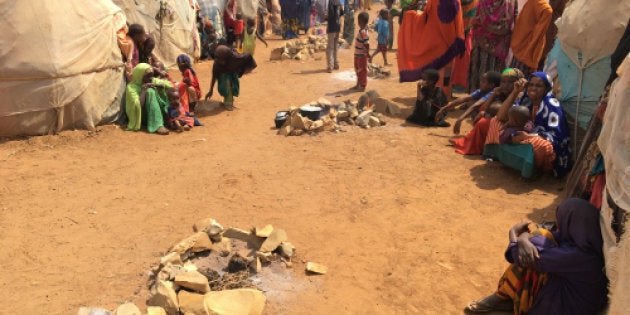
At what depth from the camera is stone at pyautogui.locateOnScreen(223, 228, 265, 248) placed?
384 centimetres

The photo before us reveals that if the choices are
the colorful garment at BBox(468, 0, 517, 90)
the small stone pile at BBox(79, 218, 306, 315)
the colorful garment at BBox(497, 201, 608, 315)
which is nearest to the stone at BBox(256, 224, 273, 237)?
the small stone pile at BBox(79, 218, 306, 315)

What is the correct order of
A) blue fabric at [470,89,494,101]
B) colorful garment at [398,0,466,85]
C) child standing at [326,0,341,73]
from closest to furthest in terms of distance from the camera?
blue fabric at [470,89,494,101], colorful garment at [398,0,466,85], child standing at [326,0,341,73]

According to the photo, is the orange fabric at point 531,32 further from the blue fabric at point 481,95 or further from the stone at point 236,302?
the stone at point 236,302

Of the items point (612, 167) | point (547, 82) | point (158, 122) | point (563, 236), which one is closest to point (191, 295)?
point (563, 236)

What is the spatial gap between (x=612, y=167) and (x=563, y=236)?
0.49 metres

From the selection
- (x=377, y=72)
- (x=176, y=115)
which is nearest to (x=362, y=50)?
(x=377, y=72)

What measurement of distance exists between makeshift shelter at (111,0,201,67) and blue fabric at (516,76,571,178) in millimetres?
7745

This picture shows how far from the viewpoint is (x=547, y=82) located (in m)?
4.83

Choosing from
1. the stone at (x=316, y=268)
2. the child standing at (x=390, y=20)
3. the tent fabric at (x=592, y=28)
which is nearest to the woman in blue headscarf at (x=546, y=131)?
the tent fabric at (x=592, y=28)

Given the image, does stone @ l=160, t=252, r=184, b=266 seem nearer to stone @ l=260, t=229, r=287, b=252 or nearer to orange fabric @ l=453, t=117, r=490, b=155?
stone @ l=260, t=229, r=287, b=252

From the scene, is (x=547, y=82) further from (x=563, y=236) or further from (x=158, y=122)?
(x=158, y=122)

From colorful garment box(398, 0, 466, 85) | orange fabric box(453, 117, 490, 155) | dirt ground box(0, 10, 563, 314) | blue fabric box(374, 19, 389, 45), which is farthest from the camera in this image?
blue fabric box(374, 19, 389, 45)

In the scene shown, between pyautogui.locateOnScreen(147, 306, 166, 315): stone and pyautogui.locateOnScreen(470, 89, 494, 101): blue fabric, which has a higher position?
pyautogui.locateOnScreen(470, 89, 494, 101): blue fabric

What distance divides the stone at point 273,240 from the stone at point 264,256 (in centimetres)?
3
